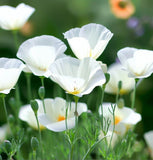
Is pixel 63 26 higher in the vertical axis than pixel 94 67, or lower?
lower

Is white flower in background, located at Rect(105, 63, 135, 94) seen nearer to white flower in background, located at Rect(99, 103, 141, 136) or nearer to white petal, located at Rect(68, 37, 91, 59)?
white flower in background, located at Rect(99, 103, 141, 136)

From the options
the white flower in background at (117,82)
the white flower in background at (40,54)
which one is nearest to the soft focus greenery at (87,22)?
the white flower in background at (117,82)

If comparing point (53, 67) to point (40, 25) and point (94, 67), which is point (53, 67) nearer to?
point (94, 67)

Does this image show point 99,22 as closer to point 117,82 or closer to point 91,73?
point 117,82

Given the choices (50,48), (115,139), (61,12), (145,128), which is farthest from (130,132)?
(61,12)

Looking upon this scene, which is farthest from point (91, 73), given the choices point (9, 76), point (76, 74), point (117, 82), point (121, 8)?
point (121, 8)

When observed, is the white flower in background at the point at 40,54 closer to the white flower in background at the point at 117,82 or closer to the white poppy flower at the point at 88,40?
the white poppy flower at the point at 88,40

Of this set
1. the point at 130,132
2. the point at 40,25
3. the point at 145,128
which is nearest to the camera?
the point at 130,132
